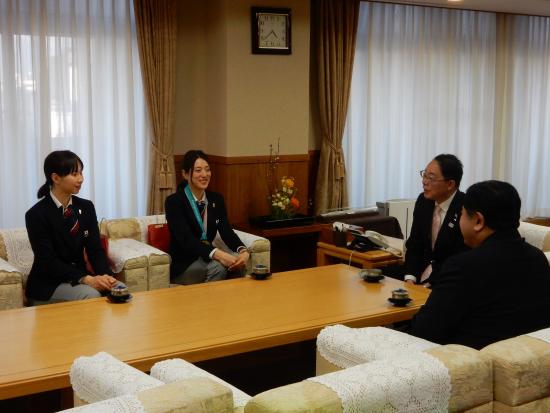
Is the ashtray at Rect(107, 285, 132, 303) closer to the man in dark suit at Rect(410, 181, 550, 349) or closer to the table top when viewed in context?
the table top

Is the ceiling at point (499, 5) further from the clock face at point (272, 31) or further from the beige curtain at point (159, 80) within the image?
the beige curtain at point (159, 80)

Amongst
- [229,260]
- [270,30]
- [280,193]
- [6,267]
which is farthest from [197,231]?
[270,30]

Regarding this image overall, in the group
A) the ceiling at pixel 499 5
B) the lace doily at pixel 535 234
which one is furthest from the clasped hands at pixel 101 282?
the ceiling at pixel 499 5

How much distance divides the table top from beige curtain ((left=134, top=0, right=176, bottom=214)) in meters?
2.27

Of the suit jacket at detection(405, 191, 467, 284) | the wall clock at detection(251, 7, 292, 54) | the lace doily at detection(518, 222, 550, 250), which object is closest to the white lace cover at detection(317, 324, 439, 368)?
the suit jacket at detection(405, 191, 467, 284)

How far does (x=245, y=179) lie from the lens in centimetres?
616

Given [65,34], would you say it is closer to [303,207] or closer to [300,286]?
[303,207]

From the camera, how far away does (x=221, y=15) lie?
5.94 m

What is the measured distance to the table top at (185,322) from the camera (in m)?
2.71

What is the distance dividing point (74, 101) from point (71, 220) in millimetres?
1874

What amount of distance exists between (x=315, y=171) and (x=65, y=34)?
8.52ft

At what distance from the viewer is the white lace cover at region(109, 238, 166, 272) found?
4.49 metres

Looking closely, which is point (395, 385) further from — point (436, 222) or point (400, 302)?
point (436, 222)

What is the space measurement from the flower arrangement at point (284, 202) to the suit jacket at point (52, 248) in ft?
7.01
